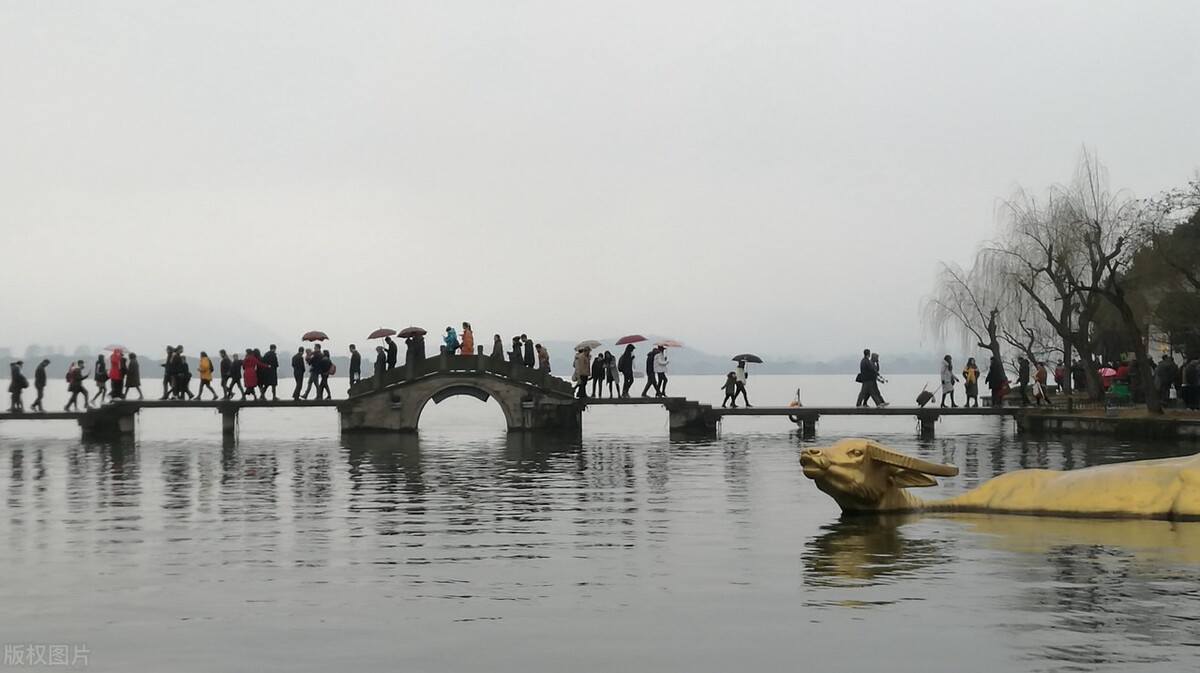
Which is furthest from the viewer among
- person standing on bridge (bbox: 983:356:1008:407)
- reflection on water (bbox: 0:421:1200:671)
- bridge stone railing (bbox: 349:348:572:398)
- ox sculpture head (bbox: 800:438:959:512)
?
person standing on bridge (bbox: 983:356:1008:407)

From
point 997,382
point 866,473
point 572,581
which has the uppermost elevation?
point 997,382

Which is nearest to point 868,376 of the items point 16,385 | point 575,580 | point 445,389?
point 445,389

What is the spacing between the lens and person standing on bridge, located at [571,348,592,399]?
159 ft

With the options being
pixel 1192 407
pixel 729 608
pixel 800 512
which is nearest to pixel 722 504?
pixel 800 512

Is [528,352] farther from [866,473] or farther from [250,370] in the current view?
[866,473]

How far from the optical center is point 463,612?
12.7 metres

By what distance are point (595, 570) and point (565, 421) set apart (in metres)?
32.6

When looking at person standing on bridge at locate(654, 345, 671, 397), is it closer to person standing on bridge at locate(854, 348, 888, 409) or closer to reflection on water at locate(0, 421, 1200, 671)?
person standing on bridge at locate(854, 348, 888, 409)

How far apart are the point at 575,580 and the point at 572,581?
0.22ft

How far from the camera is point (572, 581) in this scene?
14531 mm

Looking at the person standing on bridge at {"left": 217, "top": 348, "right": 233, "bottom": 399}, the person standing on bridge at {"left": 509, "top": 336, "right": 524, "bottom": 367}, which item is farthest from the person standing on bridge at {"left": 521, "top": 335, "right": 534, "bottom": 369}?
the person standing on bridge at {"left": 217, "top": 348, "right": 233, "bottom": 399}

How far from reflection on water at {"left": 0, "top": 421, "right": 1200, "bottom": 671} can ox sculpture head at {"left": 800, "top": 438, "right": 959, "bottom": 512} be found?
0.34 m

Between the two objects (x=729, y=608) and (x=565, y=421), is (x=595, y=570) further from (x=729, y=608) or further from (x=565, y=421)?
(x=565, y=421)

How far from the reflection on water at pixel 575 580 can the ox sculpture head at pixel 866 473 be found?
1.13 feet
